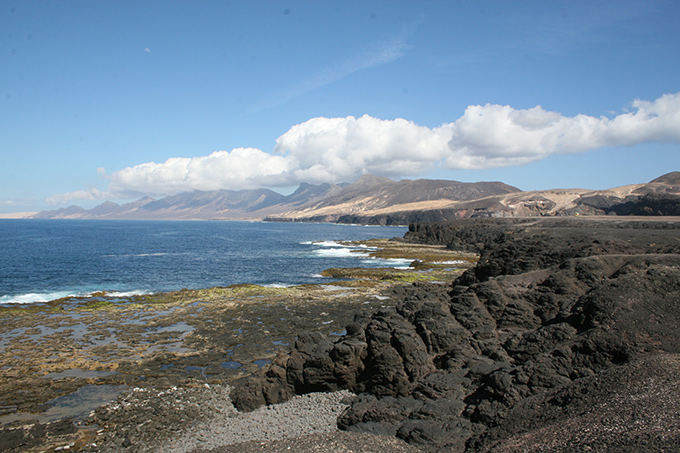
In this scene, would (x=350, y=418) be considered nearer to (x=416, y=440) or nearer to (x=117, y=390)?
(x=416, y=440)

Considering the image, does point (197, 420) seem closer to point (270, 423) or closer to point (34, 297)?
point (270, 423)

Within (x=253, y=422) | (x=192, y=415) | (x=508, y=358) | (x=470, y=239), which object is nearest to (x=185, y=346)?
(x=192, y=415)

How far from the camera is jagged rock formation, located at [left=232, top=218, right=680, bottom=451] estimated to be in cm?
1102

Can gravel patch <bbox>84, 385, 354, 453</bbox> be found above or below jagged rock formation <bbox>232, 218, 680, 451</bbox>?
below

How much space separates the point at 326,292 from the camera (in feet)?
129

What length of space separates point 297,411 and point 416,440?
15.8ft

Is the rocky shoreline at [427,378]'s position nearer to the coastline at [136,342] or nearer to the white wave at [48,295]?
the coastline at [136,342]

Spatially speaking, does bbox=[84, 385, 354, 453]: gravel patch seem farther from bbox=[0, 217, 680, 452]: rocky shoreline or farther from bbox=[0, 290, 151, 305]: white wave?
bbox=[0, 290, 151, 305]: white wave

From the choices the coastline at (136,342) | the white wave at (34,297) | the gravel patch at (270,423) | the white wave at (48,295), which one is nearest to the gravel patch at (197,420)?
the gravel patch at (270,423)

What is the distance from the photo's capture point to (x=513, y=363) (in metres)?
15.5

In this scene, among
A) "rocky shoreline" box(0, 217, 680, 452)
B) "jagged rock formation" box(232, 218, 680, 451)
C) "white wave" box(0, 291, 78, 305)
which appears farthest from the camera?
"white wave" box(0, 291, 78, 305)

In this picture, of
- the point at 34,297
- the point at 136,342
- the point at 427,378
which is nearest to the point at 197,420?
the point at 427,378

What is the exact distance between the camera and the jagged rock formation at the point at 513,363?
1102 cm

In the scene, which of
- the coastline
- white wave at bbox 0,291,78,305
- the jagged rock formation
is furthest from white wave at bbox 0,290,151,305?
the jagged rock formation
